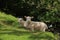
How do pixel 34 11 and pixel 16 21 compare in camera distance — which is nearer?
pixel 16 21

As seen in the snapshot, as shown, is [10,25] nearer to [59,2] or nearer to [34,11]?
[34,11]

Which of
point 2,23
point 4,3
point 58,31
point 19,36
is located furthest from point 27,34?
point 4,3

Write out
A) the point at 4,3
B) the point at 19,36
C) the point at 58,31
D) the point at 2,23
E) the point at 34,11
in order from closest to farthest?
the point at 19,36
the point at 2,23
the point at 58,31
the point at 34,11
the point at 4,3

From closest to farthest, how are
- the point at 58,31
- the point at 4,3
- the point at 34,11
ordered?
1. the point at 58,31
2. the point at 34,11
3. the point at 4,3

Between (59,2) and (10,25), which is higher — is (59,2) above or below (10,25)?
above

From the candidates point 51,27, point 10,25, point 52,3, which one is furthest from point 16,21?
point 52,3

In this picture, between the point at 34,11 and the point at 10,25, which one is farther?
the point at 34,11

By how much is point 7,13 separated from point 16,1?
1713mm

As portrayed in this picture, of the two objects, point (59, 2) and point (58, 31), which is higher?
point (59, 2)

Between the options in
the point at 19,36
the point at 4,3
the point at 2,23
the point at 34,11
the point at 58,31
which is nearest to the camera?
the point at 19,36

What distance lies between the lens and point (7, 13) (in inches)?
1059

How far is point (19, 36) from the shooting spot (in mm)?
16328

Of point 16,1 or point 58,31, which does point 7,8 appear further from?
point 58,31

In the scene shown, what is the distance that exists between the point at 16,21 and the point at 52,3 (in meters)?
6.13
